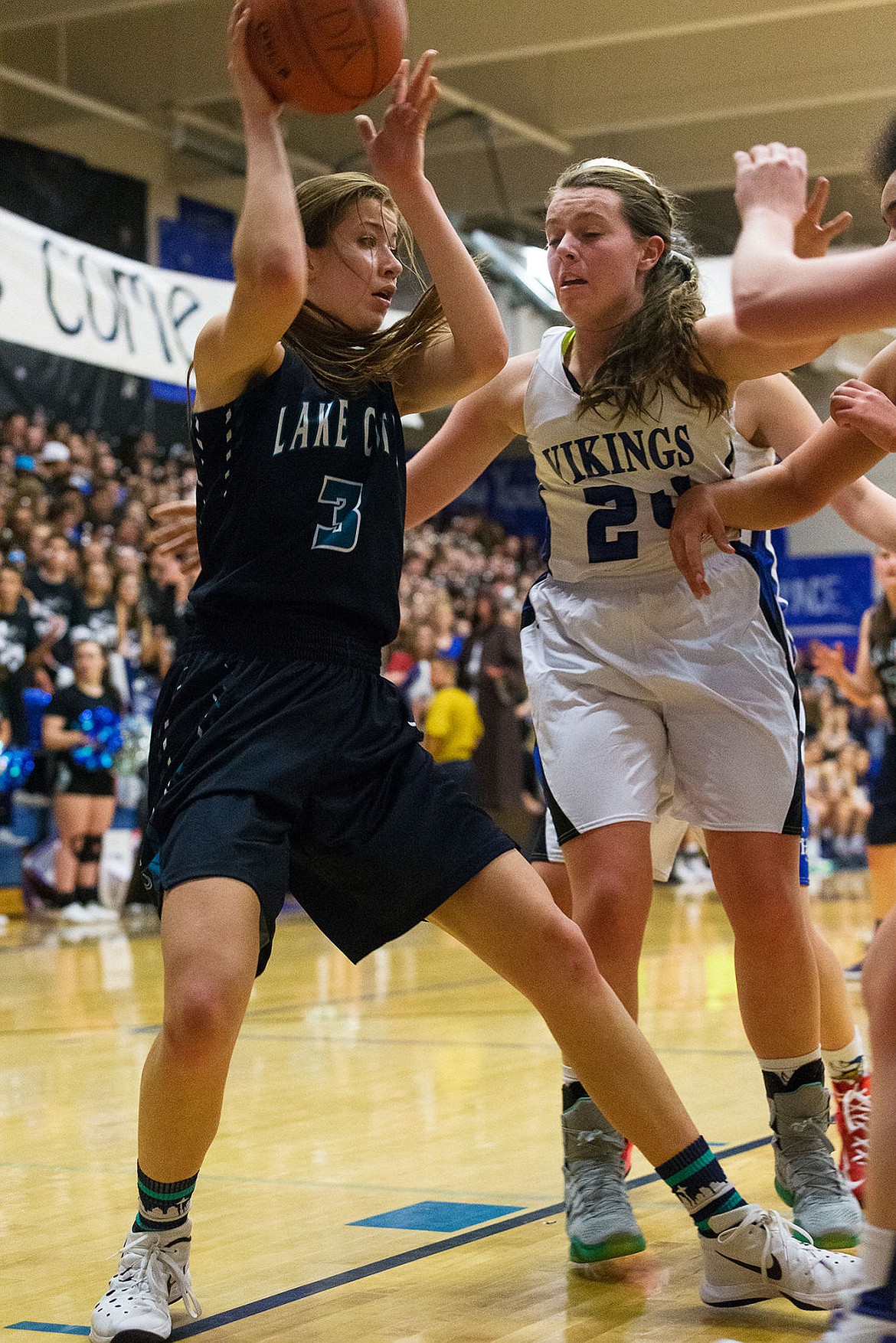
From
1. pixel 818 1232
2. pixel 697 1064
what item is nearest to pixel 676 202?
pixel 818 1232

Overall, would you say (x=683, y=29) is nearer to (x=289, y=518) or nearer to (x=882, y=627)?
(x=882, y=627)

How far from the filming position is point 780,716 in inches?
117

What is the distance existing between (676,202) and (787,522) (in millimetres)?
685

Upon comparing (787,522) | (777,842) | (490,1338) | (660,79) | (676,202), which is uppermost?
(660,79)

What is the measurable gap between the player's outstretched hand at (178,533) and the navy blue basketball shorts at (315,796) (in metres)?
0.43

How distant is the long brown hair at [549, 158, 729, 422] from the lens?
2.94 meters

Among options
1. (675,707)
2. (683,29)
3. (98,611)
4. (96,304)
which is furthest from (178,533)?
(683,29)

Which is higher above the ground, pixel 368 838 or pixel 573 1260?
pixel 368 838

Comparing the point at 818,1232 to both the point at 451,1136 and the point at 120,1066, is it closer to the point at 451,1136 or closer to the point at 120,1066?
the point at 451,1136

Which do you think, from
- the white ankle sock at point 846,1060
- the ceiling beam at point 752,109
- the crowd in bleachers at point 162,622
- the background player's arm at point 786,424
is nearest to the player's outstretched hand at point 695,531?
the background player's arm at point 786,424

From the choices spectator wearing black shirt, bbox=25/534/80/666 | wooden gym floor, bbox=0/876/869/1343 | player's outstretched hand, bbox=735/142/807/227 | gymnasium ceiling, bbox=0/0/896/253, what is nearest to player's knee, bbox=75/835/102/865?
spectator wearing black shirt, bbox=25/534/80/666

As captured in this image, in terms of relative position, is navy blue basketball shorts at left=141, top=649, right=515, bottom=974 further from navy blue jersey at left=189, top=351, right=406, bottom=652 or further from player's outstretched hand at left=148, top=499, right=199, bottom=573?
player's outstretched hand at left=148, top=499, right=199, bottom=573

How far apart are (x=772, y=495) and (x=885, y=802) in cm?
438

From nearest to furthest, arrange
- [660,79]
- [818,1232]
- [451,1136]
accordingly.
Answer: [818,1232] → [451,1136] → [660,79]
